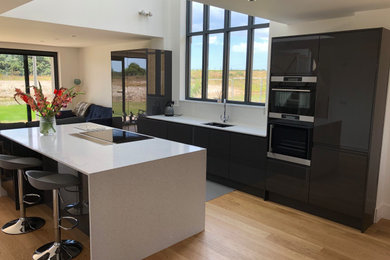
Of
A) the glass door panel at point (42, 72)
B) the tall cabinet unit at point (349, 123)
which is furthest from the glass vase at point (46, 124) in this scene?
the glass door panel at point (42, 72)

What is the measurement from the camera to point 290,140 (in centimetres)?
355

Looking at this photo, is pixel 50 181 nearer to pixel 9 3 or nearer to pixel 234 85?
pixel 9 3

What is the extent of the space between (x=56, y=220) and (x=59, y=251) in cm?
26

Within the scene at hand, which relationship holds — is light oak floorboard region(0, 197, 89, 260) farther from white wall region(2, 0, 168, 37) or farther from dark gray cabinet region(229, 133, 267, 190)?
white wall region(2, 0, 168, 37)

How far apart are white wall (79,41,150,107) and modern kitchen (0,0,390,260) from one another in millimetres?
3281

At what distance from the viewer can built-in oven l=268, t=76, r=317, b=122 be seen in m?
3.32

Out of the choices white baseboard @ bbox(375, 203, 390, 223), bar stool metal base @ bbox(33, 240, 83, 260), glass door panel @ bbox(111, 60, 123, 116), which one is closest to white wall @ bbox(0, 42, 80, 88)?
glass door panel @ bbox(111, 60, 123, 116)

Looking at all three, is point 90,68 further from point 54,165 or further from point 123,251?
point 123,251

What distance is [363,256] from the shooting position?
106 inches

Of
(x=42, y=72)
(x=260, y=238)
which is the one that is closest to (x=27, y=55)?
(x=42, y=72)

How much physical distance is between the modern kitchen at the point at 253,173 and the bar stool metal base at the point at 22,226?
1 centimetres

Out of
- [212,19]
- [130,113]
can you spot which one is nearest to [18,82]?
[130,113]

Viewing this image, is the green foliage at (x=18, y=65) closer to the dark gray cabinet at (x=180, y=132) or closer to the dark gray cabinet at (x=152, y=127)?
the dark gray cabinet at (x=152, y=127)

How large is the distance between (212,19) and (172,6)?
93cm
